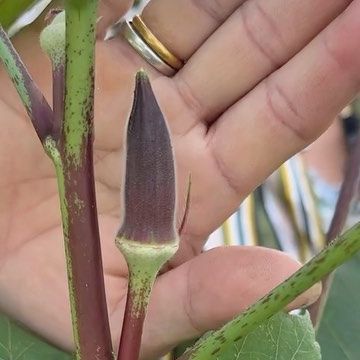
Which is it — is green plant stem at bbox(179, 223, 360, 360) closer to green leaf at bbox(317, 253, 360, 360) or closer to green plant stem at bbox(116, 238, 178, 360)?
green plant stem at bbox(116, 238, 178, 360)

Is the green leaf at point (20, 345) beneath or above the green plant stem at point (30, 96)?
beneath

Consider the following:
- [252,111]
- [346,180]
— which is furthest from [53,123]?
[346,180]

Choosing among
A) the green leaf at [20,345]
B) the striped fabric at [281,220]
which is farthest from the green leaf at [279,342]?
the striped fabric at [281,220]

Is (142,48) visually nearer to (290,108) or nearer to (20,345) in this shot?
(290,108)

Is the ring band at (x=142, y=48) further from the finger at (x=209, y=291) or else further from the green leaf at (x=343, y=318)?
the green leaf at (x=343, y=318)

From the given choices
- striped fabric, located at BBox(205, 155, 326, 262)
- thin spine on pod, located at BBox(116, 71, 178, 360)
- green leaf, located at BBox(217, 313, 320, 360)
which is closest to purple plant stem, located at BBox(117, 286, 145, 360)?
thin spine on pod, located at BBox(116, 71, 178, 360)

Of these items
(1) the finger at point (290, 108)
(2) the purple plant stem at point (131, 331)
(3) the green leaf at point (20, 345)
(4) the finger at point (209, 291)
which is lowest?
(4) the finger at point (209, 291)

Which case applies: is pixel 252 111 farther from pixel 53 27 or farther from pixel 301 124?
pixel 53 27
